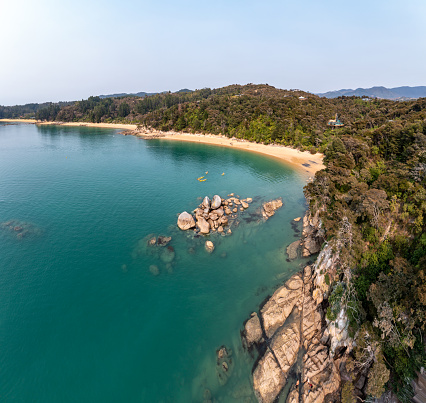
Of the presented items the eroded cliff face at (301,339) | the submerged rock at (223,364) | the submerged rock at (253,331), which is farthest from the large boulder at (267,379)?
the submerged rock at (223,364)

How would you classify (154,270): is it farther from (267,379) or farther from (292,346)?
(292,346)

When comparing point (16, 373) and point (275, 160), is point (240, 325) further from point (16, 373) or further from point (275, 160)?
point (275, 160)

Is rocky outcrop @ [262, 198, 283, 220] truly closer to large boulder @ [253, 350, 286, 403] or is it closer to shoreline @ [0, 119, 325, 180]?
shoreline @ [0, 119, 325, 180]

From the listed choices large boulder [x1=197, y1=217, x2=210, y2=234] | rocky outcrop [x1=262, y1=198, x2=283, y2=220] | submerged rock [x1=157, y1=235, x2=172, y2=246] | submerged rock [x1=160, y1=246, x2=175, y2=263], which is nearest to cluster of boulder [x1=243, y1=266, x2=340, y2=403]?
submerged rock [x1=160, y1=246, x2=175, y2=263]

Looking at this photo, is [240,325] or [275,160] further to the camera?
[275,160]

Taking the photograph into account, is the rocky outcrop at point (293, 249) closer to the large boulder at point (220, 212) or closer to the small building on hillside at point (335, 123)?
the large boulder at point (220, 212)

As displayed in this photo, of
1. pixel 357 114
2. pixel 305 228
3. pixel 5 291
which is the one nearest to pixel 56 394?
pixel 5 291
